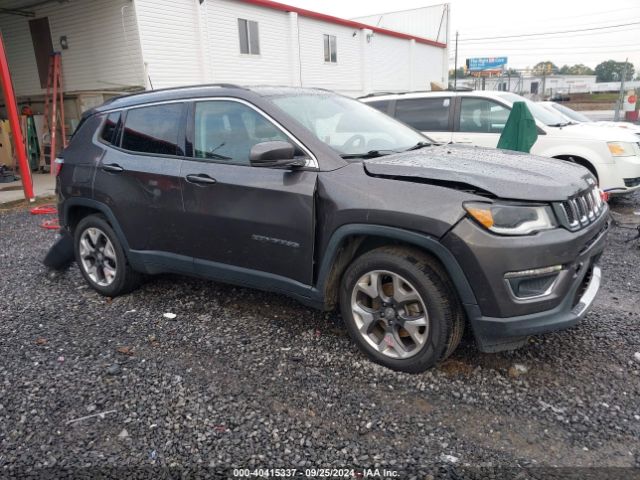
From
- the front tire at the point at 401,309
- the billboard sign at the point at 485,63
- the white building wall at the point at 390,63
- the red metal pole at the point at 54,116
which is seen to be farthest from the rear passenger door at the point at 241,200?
the billboard sign at the point at 485,63

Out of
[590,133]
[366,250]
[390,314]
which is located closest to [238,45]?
[590,133]

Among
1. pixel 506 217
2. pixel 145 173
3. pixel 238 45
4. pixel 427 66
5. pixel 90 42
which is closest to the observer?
pixel 506 217

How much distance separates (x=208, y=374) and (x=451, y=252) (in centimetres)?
171

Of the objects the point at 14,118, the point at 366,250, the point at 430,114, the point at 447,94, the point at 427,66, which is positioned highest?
the point at 427,66

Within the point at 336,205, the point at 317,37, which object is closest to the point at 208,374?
the point at 336,205

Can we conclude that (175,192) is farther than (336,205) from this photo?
Yes

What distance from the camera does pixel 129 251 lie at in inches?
166

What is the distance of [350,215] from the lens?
3.00 metres

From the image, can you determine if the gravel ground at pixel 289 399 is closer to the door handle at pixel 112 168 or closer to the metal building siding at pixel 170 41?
the door handle at pixel 112 168

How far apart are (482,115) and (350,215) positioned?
5.56m

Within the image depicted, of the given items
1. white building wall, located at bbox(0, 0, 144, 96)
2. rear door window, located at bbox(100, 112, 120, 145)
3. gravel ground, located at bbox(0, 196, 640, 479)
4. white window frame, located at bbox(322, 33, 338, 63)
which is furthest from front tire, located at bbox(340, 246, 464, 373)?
white window frame, located at bbox(322, 33, 338, 63)

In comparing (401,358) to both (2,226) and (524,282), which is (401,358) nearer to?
(524,282)

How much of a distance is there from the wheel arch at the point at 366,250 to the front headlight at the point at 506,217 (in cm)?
25

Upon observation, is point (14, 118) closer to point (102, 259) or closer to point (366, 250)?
point (102, 259)
